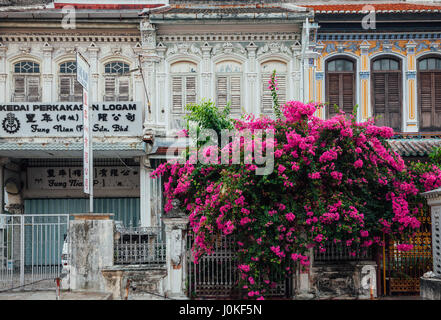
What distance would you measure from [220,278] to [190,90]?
7247 millimetres

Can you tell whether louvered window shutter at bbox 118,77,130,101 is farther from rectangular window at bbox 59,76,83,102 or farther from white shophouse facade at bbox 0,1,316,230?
rectangular window at bbox 59,76,83,102

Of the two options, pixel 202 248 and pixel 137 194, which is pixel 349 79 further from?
pixel 202 248

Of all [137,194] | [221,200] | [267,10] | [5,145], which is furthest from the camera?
[137,194]

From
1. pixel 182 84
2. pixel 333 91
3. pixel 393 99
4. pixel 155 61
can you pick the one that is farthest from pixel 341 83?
pixel 155 61

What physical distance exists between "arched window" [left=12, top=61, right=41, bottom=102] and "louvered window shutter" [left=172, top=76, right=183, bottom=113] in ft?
13.6

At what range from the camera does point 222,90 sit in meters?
17.0

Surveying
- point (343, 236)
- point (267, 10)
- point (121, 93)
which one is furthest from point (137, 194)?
point (343, 236)

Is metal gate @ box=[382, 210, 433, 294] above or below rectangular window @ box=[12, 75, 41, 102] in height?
below

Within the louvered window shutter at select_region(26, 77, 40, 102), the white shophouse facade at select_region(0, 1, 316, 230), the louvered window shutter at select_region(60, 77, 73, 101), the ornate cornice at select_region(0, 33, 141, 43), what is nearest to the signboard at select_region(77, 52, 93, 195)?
the white shophouse facade at select_region(0, 1, 316, 230)

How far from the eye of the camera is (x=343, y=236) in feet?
36.3

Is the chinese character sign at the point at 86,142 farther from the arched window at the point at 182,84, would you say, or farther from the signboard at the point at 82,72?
the arched window at the point at 182,84

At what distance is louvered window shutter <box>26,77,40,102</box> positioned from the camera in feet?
55.5

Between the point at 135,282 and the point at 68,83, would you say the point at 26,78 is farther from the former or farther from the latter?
the point at 135,282
